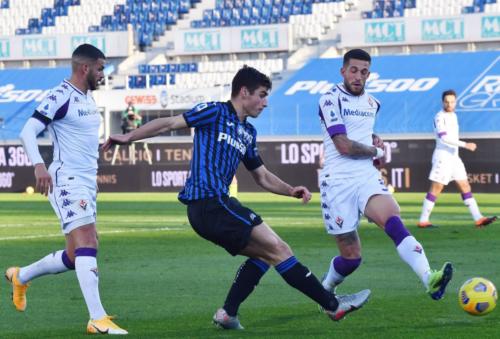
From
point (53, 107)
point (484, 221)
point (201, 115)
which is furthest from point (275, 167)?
point (201, 115)

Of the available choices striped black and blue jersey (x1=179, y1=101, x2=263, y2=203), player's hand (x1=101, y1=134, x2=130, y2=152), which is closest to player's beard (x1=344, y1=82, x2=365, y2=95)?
striped black and blue jersey (x1=179, y1=101, x2=263, y2=203)

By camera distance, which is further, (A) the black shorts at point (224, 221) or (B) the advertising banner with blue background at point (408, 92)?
(B) the advertising banner with blue background at point (408, 92)

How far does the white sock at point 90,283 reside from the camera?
8648 mm

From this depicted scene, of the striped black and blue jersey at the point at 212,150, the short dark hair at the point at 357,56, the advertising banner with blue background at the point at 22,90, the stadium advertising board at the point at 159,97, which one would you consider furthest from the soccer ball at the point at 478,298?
the advertising banner with blue background at the point at 22,90

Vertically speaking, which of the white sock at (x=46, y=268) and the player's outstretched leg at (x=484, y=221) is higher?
the white sock at (x=46, y=268)

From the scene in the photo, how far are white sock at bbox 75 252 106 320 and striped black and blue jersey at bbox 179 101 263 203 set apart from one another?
905 millimetres

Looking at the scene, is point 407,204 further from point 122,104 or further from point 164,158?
point 122,104

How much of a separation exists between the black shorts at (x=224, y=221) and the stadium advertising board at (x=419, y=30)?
118 ft

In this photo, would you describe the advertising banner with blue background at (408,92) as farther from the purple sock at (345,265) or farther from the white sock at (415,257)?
the white sock at (415,257)

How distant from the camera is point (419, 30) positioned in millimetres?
44406

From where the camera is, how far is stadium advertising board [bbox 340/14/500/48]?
142ft

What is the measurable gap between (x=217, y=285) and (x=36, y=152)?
11.5ft

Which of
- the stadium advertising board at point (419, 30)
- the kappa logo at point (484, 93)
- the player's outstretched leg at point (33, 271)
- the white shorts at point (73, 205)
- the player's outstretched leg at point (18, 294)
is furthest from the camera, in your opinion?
the stadium advertising board at point (419, 30)

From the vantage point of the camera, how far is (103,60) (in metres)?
9.19
